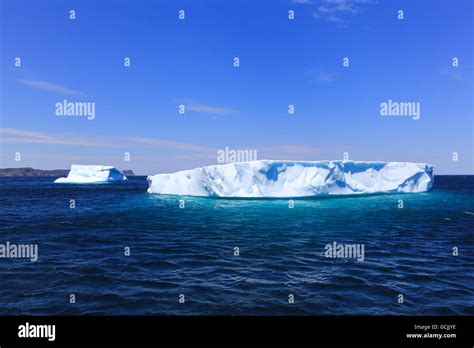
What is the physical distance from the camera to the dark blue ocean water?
6.82 m

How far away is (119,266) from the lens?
9969 millimetres

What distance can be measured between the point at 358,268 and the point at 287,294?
3446 mm

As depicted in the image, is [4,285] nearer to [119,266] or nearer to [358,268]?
[119,266]

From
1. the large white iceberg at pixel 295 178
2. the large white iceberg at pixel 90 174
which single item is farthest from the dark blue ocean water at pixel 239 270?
the large white iceberg at pixel 90 174

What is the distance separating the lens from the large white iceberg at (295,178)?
3112cm

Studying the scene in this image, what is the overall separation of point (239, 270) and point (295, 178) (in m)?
23.2

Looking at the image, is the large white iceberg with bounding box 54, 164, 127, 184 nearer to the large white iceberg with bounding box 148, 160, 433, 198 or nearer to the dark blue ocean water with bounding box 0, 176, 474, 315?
the large white iceberg with bounding box 148, 160, 433, 198

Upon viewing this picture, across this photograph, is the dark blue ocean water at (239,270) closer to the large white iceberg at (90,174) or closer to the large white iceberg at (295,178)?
the large white iceberg at (295,178)

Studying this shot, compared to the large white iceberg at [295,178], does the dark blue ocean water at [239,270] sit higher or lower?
lower

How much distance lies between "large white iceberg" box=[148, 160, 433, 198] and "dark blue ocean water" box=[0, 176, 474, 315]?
13.4 m

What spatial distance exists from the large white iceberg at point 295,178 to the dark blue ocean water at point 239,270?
13.4 m

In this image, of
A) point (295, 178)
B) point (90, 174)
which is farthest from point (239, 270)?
point (90, 174)

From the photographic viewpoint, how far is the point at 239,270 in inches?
364

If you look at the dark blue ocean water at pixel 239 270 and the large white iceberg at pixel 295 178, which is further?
the large white iceberg at pixel 295 178
